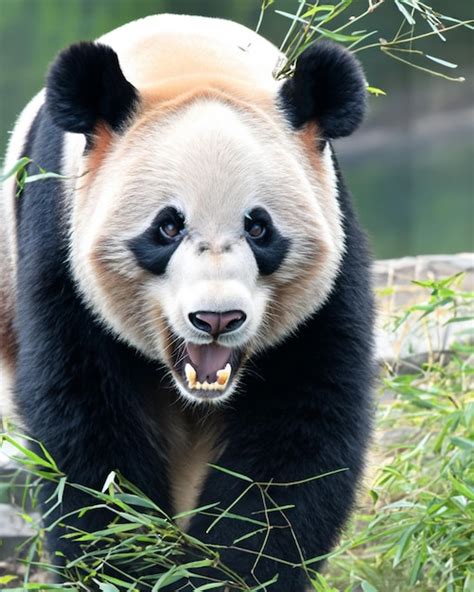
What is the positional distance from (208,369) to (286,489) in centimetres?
44

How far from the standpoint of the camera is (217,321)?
2273 mm

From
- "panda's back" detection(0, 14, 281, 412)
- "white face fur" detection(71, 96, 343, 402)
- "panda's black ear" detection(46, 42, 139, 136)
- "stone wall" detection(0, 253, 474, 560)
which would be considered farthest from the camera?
"stone wall" detection(0, 253, 474, 560)

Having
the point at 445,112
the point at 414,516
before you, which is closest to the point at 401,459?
the point at 414,516

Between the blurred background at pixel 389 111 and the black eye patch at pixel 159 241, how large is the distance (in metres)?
7.41

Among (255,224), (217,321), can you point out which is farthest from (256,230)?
(217,321)

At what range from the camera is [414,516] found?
3.02 meters

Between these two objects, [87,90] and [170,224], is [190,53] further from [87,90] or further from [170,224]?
[170,224]

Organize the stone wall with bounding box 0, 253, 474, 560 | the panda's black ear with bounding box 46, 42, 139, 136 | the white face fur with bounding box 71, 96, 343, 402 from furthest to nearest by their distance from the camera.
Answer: the stone wall with bounding box 0, 253, 474, 560 → the panda's black ear with bounding box 46, 42, 139, 136 → the white face fur with bounding box 71, 96, 343, 402

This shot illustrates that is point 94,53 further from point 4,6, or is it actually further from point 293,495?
point 4,6

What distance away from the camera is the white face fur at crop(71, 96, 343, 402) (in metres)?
2.40

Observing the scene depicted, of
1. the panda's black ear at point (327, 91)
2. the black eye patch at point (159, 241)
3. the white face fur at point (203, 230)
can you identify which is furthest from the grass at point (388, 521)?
the panda's black ear at point (327, 91)

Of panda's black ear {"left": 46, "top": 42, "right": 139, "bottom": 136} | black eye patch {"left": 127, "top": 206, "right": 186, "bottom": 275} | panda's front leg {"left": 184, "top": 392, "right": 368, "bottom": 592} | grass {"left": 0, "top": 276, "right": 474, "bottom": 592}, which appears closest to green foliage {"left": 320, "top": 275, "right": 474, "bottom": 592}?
grass {"left": 0, "top": 276, "right": 474, "bottom": 592}

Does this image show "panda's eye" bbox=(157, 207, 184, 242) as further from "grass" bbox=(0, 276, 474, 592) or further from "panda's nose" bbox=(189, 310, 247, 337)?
"grass" bbox=(0, 276, 474, 592)

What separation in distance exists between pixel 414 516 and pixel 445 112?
11.3 m
